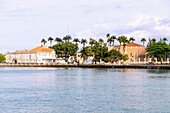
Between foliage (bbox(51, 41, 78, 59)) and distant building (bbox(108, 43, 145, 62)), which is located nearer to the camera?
distant building (bbox(108, 43, 145, 62))

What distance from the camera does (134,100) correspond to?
108 ft

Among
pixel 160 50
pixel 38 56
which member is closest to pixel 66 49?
pixel 38 56

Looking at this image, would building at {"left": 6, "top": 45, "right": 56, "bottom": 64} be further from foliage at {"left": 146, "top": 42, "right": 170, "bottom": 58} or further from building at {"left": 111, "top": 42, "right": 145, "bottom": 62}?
foliage at {"left": 146, "top": 42, "right": 170, "bottom": 58}

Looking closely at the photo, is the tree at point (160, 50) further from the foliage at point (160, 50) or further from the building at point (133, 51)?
the building at point (133, 51)

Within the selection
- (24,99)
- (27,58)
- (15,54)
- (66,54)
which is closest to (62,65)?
(66,54)

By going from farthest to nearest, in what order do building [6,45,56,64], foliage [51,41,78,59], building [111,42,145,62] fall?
building [6,45,56,64]
foliage [51,41,78,59]
building [111,42,145,62]

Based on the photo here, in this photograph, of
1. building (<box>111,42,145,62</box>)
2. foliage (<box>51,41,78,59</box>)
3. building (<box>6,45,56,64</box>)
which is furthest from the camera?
building (<box>6,45,56,64</box>)

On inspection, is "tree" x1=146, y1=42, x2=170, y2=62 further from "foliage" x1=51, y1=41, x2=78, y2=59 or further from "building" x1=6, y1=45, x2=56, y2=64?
"building" x1=6, y1=45, x2=56, y2=64

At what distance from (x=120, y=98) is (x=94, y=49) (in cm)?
11641

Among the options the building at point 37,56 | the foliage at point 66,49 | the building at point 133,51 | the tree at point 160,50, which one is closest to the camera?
the tree at point 160,50

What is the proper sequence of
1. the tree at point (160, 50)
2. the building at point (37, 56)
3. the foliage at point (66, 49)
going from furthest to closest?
the building at point (37, 56) → the foliage at point (66, 49) → the tree at point (160, 50)

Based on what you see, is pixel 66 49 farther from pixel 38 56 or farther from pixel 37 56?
pixel 37 56

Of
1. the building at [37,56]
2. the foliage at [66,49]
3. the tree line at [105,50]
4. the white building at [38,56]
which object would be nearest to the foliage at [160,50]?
the tree line at [105,50]

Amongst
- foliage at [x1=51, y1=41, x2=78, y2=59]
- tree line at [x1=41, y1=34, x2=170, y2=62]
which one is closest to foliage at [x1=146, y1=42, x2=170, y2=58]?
tree line at [x1=41, y1=34, x2=170, y2=62]
